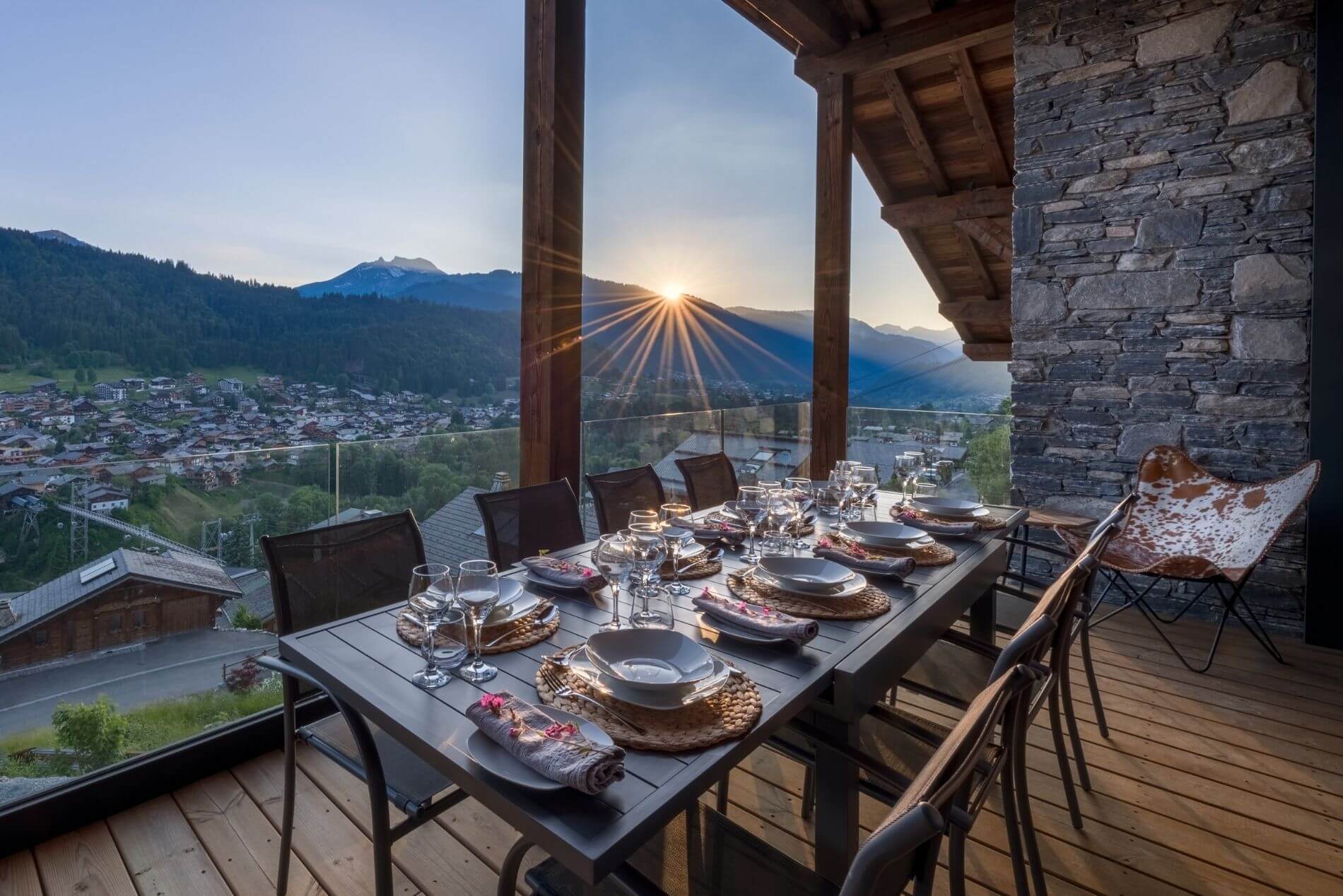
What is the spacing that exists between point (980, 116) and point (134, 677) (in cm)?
657

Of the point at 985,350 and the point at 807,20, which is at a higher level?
the point at 807,20

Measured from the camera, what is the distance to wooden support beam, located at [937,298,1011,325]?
8.42 m

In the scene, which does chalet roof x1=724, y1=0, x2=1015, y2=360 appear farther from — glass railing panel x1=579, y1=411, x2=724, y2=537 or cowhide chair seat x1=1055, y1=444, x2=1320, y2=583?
cowhide chair seat x1=1055, y1=444, x2=1320, y2=583

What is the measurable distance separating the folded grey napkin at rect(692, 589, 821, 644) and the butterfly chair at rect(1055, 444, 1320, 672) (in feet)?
6.78

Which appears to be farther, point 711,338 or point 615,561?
point 711,338

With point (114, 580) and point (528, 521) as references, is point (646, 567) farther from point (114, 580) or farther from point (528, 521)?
point (114, 580)

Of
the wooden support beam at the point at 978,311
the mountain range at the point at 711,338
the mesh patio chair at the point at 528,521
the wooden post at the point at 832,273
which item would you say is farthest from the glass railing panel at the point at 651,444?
the wooden support beam at the point at 978,311

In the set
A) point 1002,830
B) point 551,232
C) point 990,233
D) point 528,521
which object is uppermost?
point 990,233

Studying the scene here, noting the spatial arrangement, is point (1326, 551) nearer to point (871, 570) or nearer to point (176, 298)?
point (871, 570)

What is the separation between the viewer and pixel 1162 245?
12.7ft

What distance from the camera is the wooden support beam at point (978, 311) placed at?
842cm

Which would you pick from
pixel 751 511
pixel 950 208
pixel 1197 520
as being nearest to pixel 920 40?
pixel 950 208

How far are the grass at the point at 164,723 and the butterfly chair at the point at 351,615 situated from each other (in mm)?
676

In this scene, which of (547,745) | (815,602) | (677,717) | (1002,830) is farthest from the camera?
(1002,830)
